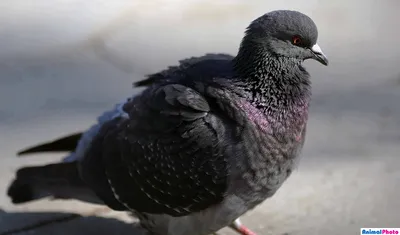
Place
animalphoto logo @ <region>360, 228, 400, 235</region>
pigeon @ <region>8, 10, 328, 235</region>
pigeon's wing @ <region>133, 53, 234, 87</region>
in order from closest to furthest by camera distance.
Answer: pigeon @ <region>8, 10, 328, 235</region>, pigeon's wing @ <region>133, 53, 234, 87</region>, animalphoto logo @ <region>360, 228, 400, 235</region>

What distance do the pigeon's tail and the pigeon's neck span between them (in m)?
1.07

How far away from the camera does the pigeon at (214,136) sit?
158 inches

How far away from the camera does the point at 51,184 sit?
14.8 feet

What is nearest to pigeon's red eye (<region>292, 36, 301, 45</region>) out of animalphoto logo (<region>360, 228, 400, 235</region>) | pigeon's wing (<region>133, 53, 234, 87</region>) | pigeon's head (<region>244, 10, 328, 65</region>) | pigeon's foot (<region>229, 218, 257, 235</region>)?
pigeon's head (<region>244, 10, 328, 65</region>)

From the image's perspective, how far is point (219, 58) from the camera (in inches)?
177

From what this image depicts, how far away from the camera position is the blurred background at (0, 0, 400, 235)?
4883 mm

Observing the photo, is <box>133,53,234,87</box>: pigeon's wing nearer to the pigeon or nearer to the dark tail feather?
the pigeon

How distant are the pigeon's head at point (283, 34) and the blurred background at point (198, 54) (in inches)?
46.8

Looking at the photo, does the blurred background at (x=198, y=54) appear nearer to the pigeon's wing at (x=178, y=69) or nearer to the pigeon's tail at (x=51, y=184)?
the pigeon's tail at (x=51, y=184)

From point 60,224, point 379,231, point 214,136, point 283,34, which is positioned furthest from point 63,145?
point 379,231

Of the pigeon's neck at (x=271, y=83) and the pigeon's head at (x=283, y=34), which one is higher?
the pigeon's head at (x=283, y=34)

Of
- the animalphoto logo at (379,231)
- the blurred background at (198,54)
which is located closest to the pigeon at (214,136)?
the blurred background at (198,54)

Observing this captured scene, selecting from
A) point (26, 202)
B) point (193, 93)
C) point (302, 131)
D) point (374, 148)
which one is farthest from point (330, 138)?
point (26, 202)

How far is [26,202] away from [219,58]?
1377 mm
